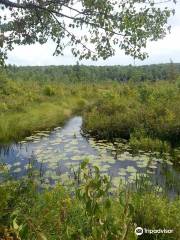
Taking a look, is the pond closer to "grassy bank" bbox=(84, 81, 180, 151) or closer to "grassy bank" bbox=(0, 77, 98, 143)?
"grassy bank" bbox=(84, 81, 180, 151)

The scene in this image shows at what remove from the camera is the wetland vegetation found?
9.09 feet

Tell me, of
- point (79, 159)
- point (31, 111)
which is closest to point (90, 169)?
point (79, 159)

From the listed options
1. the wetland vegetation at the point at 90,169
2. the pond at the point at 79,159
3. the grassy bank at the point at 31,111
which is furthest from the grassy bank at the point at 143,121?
the grassy bank at the point at 31,111

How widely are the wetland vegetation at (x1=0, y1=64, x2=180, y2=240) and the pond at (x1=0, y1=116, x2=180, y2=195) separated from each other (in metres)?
0.03

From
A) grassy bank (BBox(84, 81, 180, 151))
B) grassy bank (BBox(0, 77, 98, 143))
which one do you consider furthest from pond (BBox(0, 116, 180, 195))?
grassy bank (BBox(0, 77, 98, 143))

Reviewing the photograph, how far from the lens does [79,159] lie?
37.9 feet

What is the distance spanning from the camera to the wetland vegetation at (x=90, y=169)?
9.09 feet

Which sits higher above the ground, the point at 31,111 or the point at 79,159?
the point at 31,111

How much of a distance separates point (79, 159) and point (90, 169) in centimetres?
623

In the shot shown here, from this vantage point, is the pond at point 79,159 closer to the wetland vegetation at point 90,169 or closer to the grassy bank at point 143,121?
the wetland vegetation at point 90,169

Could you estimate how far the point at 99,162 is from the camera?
11039 mm

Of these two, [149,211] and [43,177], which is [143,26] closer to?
[149,211]

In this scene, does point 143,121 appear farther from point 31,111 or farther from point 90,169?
point 90,169

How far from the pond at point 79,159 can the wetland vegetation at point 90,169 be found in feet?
0.09
